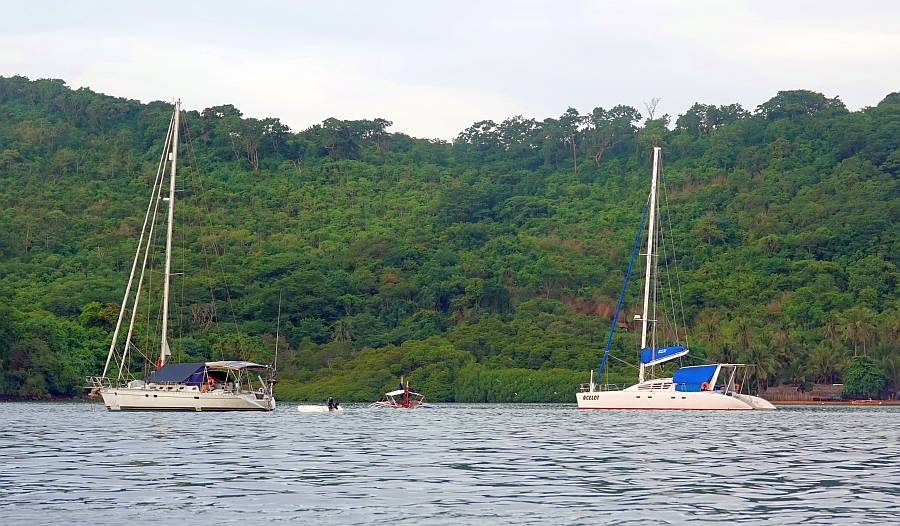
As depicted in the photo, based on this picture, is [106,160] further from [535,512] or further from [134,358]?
[535,512]

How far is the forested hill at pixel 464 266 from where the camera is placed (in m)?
125

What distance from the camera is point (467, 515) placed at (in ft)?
70.8

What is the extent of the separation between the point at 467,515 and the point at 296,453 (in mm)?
15296

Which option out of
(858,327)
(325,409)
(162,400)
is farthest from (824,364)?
(162,400)

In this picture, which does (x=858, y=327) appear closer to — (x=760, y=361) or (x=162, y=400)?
(x=760, y=361)

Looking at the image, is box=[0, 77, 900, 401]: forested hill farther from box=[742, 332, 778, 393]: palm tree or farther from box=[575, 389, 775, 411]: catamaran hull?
box=[575, 389, 775, 411]: catamaran hull

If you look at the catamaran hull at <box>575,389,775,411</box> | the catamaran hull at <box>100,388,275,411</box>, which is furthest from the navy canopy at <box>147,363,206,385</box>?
the catamaran hull at <box>575,389,775,411</box>

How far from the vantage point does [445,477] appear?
2841 cm

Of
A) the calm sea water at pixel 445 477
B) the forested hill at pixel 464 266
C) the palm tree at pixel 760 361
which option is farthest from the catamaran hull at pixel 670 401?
the palm tree at pixel 760 361

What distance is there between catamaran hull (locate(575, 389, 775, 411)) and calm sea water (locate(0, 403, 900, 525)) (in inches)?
1259

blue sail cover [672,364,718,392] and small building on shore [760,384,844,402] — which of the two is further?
small building on shore [760,384,844,402]

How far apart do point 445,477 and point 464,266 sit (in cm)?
13293

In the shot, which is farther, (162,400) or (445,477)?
(162,400)

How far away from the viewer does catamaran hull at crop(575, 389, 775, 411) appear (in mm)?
81312
